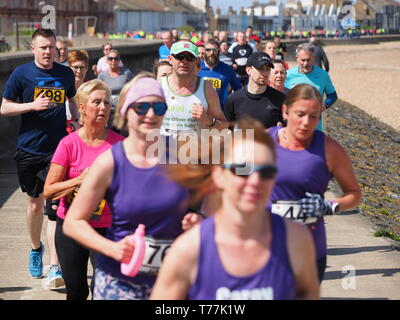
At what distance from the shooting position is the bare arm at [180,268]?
3301 millimetres

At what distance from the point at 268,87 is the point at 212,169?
15.3 ft

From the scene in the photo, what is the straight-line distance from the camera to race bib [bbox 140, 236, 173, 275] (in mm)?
4270

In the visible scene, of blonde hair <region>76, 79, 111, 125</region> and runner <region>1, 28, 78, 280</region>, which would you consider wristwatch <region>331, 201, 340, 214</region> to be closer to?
blonde hair <region>76, 79, 111, 125</region>

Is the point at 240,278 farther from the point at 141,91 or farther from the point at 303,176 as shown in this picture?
the point at 303,176

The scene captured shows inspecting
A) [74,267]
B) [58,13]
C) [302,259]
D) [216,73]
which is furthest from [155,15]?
[302,259]

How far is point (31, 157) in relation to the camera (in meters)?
7.62

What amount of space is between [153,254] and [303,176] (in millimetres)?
1173

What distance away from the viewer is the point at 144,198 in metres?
4.18

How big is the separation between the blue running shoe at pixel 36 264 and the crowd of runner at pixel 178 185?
0.06 feet

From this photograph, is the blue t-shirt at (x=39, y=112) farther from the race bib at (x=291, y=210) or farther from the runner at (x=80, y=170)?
the race bib at (x=291, y=210)

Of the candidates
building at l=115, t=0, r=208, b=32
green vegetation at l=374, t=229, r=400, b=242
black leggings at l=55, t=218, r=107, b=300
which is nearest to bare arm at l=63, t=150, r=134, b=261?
black leggings at l=55, t=218, r=107, b=300

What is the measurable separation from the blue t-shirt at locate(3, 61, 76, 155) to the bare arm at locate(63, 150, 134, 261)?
10.9 ft
